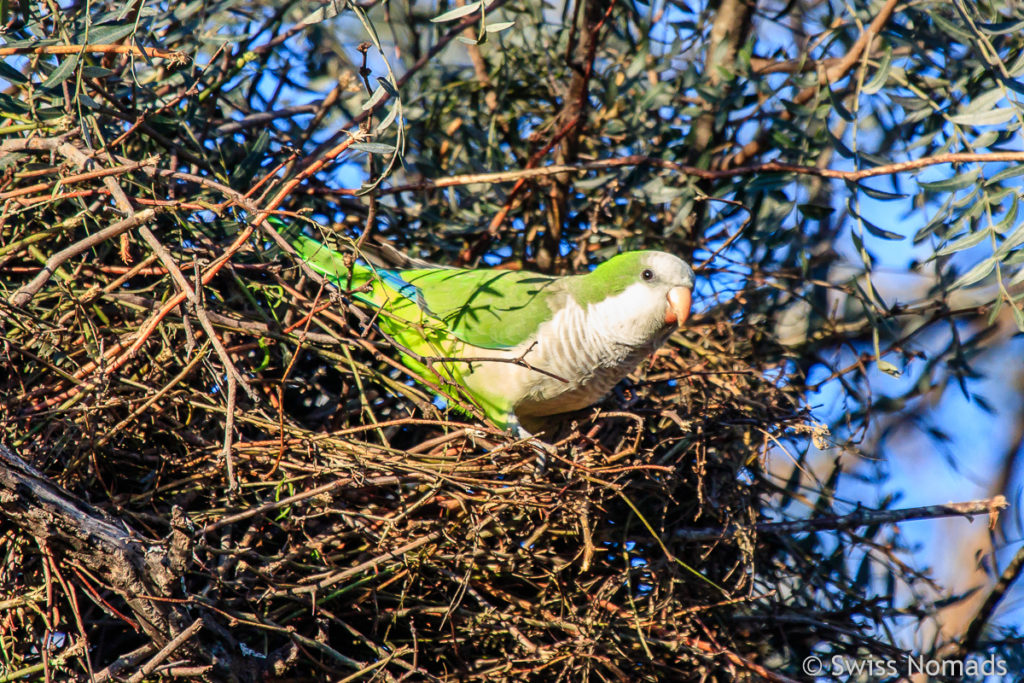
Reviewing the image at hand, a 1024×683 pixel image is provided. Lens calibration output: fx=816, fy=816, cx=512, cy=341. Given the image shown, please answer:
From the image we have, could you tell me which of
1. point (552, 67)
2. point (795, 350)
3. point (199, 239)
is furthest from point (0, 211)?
point (795, 350)

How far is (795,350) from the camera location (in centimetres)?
308

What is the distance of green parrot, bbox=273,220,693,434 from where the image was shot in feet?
8.38

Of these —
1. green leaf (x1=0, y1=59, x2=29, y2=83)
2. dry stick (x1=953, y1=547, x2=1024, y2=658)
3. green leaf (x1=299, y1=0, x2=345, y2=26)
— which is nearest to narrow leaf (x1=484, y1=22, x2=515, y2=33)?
green leaf (x1=299, y1=0, x2=345, y2=26)

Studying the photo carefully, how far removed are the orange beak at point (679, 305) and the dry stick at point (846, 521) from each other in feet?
2.15

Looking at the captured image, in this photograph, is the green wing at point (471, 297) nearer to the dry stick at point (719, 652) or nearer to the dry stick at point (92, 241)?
the dry stick at point (92, 241)

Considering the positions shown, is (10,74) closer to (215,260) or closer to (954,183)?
(215,260)

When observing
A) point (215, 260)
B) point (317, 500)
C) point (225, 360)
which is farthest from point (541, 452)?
point (215, 260)

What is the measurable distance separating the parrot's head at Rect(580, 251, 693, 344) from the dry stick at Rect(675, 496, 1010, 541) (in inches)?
24.4

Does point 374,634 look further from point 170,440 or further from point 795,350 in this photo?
point 795,350

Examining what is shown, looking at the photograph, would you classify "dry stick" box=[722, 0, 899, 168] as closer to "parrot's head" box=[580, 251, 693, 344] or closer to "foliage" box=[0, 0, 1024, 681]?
"foliage" box=[0, 0, 1024, 681]

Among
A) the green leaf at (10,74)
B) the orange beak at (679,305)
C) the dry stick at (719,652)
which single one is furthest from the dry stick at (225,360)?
the orange beak at (679,305)

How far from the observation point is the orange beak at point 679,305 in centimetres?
252

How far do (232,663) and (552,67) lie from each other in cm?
230

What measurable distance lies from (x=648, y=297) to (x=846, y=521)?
95 centimetres
